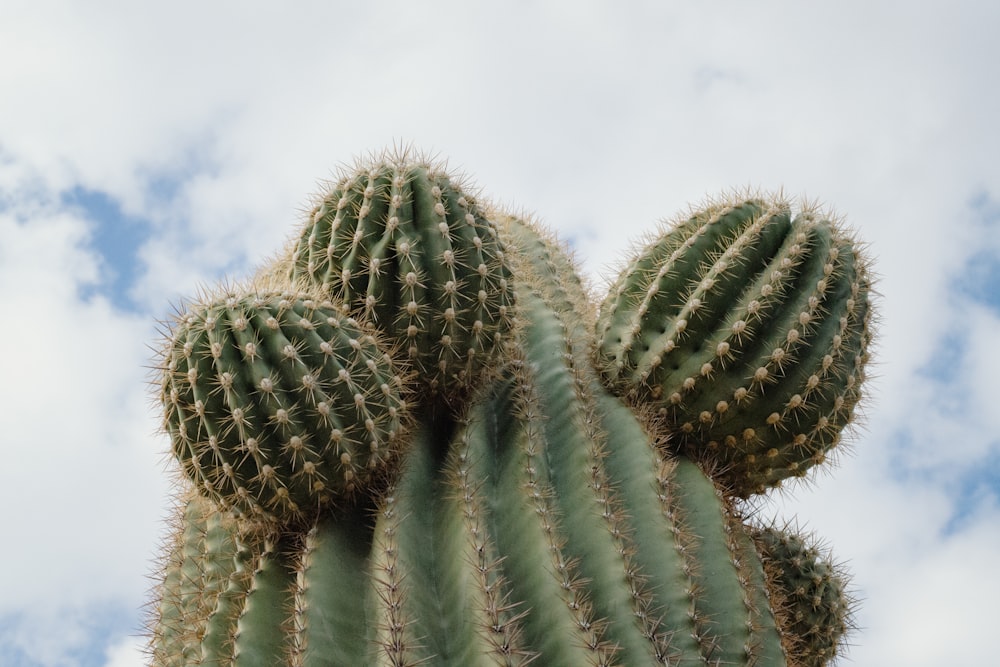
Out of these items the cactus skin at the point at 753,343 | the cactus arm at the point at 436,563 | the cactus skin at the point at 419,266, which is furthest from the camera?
the cactus skin at the point at 753,343

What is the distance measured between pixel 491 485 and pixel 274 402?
2.94 feet

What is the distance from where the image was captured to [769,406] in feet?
14.7

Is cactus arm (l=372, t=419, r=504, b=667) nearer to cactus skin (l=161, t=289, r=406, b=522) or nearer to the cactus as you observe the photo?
the cactus

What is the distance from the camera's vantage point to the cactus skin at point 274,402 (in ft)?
11.9

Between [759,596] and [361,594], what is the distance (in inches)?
61.8

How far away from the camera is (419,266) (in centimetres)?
405

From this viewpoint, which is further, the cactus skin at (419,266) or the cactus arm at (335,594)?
the cactus skin at (419,266)

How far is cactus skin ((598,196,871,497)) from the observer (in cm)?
442

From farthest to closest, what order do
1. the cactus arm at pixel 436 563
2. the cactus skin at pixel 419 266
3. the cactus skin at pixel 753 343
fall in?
the cactus skin at pixel 753 343 < the cactus skin at pixel 419 266 < the cactus arm at pixel 436 563

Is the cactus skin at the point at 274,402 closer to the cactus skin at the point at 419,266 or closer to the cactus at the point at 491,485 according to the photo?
the cactus at the point at 491,485

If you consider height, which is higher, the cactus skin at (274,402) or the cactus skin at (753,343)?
the cactus skin at (753,343)

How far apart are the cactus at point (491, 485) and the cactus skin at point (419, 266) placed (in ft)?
0.04

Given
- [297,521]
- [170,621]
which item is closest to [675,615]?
[297,521]

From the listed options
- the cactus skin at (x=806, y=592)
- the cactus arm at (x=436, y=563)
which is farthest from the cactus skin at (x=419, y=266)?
the cactus skin at (x=806, y=592)
